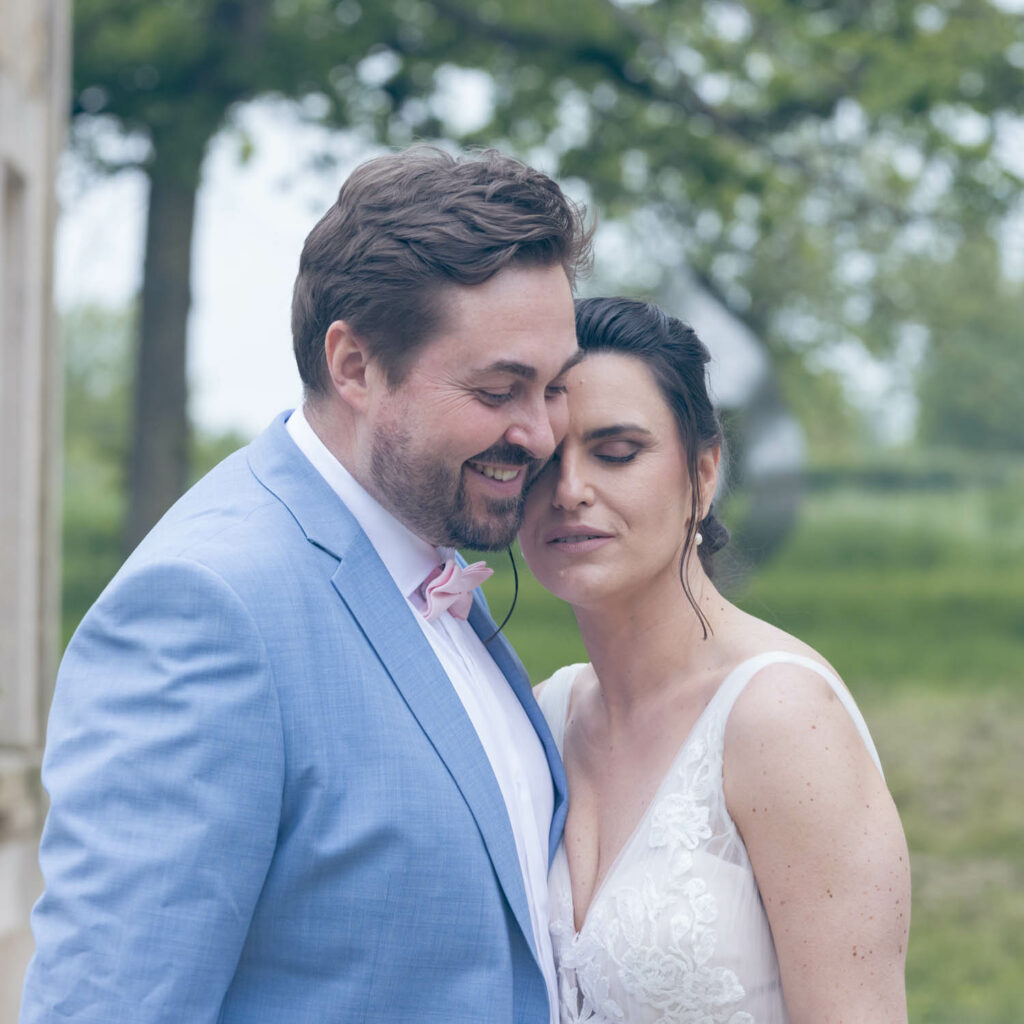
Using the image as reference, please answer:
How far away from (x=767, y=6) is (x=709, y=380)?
21.8ft

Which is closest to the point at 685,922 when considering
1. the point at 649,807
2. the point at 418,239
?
the point at 649,807

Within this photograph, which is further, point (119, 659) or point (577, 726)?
point (577, 726)

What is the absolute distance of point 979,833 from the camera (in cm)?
1009

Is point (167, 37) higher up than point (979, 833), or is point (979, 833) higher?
point (167, 37)

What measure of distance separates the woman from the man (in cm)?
14

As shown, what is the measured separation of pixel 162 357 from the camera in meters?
9.65

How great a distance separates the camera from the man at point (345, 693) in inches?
75.9

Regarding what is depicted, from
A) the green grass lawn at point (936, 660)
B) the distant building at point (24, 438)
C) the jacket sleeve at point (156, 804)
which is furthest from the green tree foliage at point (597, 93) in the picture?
the jacket sleeve at point (156, 804)

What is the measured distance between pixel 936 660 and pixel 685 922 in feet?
44.0

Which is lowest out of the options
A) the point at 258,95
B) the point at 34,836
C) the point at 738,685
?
the point at 34,836

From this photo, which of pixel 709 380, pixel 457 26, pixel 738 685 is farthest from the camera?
pixel 457 26

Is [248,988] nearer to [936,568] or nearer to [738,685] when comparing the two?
[738,685]

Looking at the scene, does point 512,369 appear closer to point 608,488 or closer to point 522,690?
point 608,488

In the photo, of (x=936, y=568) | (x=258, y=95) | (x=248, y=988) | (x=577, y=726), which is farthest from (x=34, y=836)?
(x=936, y=568)
